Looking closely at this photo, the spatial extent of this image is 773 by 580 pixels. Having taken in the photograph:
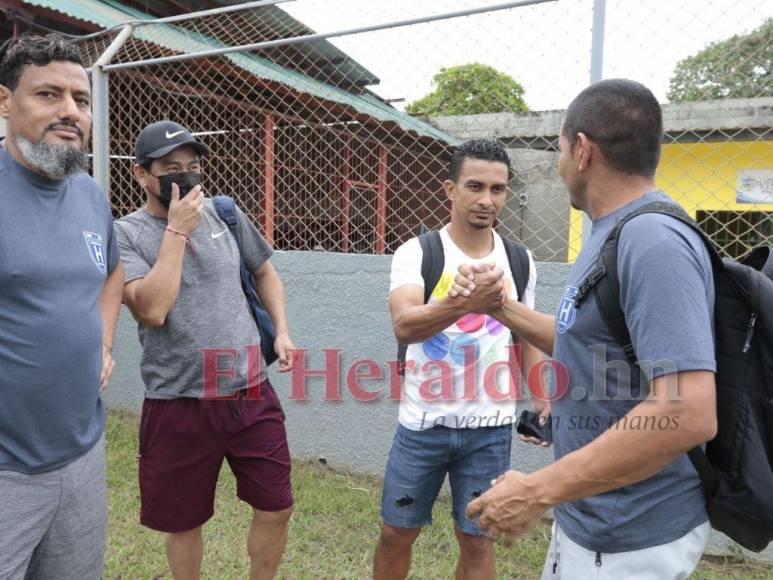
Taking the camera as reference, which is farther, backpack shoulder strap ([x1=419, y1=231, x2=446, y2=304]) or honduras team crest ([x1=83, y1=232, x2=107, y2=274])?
backpack shoulder strap ([x1=419, y1=231, x2=446, y2=304])

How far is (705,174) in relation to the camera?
11.2 ft

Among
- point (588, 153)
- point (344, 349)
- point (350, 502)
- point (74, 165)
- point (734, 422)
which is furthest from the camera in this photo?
point (344, 349)

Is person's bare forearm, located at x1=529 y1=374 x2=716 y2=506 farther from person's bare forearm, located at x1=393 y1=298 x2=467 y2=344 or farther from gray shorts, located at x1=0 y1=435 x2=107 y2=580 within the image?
gray shorts, located at x1=0 y1=435 x2=107 y2=580

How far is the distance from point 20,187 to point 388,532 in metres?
1.84

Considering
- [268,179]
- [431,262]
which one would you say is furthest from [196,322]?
[268,179]

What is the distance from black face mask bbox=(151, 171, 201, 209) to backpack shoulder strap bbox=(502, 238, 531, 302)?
1.32m

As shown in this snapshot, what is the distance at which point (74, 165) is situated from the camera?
188 centimetres

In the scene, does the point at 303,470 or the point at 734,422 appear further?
the point at 303,470

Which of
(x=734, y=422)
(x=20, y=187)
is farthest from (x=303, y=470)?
(x=734, y=422)

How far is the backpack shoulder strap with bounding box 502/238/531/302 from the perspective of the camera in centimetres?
255

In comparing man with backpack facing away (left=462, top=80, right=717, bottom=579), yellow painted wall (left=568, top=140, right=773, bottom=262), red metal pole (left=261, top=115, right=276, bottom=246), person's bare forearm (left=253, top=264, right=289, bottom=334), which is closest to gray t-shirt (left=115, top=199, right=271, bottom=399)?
person's bare forearm (left=253, top=264, right=289, bottom=334)

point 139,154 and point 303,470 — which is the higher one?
point 139,154

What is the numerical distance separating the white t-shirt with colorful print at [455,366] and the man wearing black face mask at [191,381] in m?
0.67

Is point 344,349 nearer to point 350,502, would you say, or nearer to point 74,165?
point 350,502
